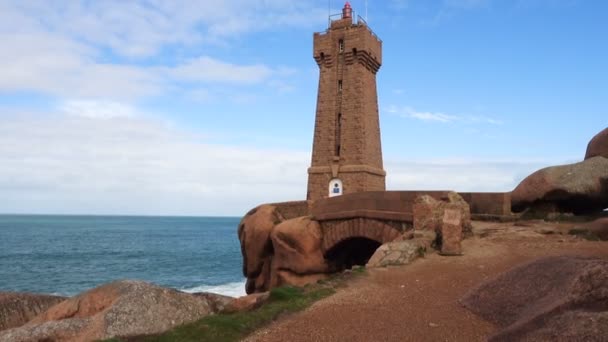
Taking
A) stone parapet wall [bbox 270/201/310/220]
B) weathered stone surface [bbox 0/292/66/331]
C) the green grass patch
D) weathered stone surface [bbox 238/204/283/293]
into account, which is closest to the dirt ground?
the green grass patch

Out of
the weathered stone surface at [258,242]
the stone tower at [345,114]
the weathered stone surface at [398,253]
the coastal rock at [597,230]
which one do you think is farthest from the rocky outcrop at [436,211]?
the stone tower at [345,114]

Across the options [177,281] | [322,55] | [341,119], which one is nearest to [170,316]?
[341,119]

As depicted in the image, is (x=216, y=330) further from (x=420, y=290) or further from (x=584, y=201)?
(x=584, y=201)

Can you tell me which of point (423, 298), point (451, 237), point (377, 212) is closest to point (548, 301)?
point (423, 298)

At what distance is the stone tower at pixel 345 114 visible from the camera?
24453mm

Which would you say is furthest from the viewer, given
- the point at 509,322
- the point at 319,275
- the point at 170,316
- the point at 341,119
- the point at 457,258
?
the point at 341,119

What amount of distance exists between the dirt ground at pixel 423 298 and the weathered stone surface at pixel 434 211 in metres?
0.61

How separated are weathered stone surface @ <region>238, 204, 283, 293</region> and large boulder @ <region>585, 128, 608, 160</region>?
10732 mm

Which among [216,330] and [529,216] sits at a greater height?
[529,216]

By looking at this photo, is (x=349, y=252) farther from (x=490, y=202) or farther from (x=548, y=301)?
(x=548, y=301)

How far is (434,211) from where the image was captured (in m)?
12.5

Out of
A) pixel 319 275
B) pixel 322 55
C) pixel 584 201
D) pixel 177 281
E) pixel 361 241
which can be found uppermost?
pixel 322 55

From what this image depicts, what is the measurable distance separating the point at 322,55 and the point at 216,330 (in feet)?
68.6

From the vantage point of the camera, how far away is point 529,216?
1410 cm
